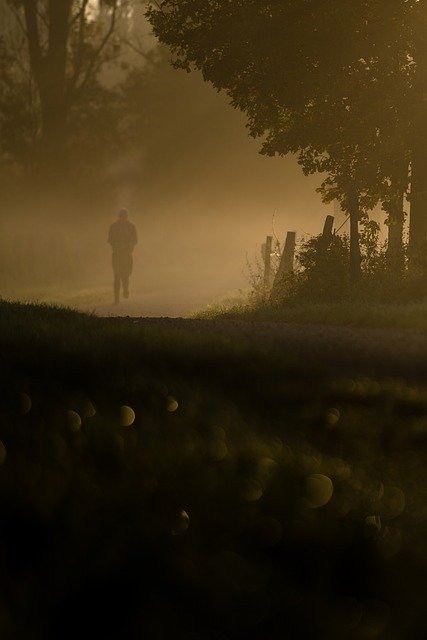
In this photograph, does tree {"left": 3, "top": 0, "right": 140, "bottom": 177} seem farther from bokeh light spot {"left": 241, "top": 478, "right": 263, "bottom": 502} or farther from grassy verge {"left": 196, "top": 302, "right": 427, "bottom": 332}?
bokeh light spot {"left": 241, "top": 478, "right": 263, "bottom": 502}

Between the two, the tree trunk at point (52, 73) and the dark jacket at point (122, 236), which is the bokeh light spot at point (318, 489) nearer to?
the dark jacket at point (122, 236)

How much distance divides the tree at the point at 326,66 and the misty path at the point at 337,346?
35.5ft

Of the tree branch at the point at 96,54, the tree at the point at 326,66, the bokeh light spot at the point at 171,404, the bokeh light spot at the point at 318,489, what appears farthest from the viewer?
the tree branch at the point at 96,54

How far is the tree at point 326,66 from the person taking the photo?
21172 millimetres

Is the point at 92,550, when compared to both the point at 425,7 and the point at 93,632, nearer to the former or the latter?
the point at 93,632

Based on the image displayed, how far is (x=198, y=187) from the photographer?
64250mm

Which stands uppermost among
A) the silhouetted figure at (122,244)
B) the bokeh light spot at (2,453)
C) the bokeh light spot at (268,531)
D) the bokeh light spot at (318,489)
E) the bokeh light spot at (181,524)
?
the silhouetted figure at (122,244)

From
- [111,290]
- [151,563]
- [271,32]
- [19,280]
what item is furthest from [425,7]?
[19,280]

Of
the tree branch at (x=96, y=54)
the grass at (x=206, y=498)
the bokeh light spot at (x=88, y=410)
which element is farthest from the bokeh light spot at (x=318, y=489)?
the tree branch at (x=96, y=54)

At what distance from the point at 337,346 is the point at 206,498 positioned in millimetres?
4311

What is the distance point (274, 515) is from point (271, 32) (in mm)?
16800

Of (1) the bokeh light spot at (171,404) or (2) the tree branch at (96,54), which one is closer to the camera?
(1) the bokeh light spot at (171,404)

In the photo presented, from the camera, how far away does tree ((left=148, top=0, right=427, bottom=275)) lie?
21172 millimetres

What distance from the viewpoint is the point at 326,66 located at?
21.5 meters
